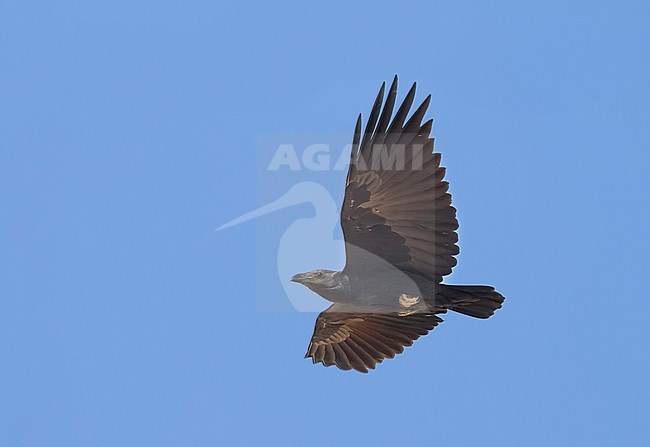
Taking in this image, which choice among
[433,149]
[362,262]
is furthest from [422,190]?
[362,262]

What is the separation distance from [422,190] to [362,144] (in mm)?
979

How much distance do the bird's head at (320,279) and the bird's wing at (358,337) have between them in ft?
4.18

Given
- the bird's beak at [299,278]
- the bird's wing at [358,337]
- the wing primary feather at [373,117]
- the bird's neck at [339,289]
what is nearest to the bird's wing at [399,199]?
the wing primary feather at [373,117]

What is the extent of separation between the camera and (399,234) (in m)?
13.9

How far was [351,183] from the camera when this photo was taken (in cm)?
1349

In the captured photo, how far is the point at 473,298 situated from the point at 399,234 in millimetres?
1371

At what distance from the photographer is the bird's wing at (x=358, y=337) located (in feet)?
51.3

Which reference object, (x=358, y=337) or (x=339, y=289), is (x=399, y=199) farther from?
(x=358, y=337)

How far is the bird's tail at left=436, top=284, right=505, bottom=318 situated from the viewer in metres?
14.2

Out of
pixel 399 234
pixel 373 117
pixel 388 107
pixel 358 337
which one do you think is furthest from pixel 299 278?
pixel 388 107

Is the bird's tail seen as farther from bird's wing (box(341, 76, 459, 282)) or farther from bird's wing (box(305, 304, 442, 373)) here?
bird's wing (box(305, 304, 442, 373))

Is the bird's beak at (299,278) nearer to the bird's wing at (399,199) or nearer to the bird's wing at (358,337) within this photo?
Result: the bird's wing at (399,199)

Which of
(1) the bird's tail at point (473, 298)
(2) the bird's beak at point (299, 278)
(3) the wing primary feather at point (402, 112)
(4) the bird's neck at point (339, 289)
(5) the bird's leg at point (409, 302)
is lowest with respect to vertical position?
(1) the bird's tail at point (473, 298)

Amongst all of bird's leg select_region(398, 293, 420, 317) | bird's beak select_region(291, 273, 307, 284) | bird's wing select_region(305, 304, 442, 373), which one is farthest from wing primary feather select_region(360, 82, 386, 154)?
Result: bird's wing select_region(305, 304, 442, 373)
